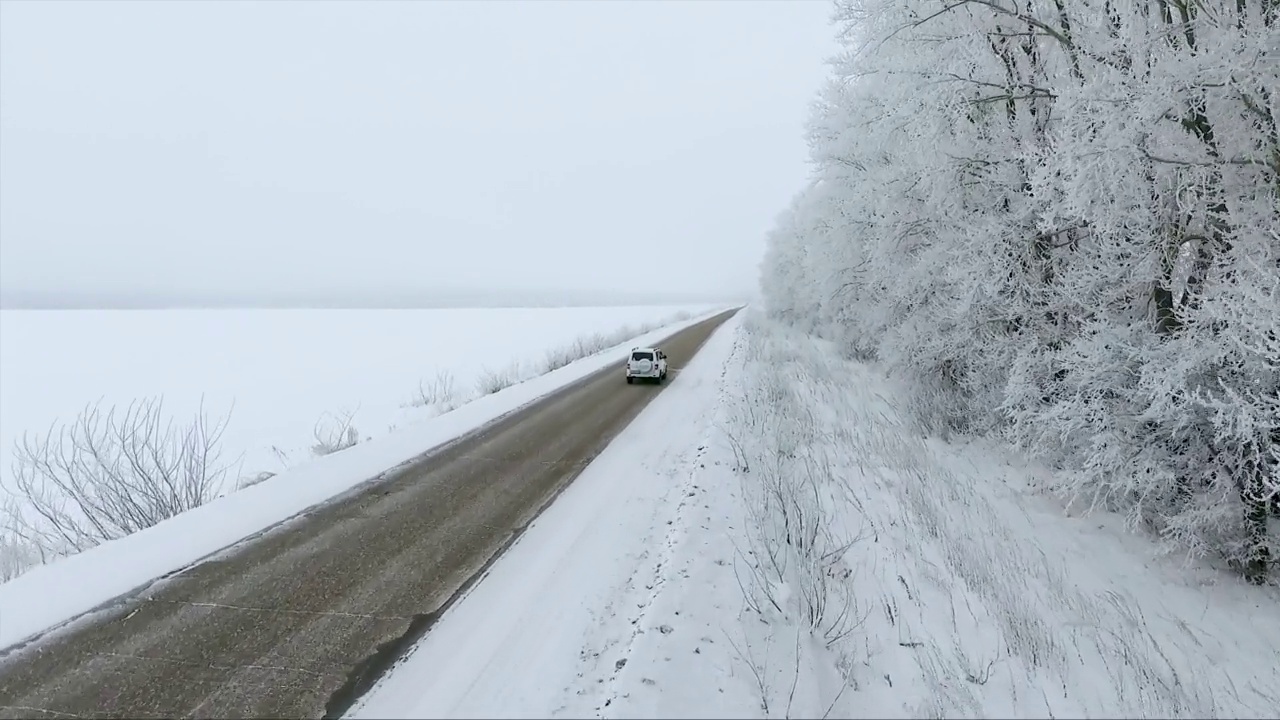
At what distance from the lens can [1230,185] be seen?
6.24m

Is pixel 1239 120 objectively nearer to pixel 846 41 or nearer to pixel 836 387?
pixel 846 41

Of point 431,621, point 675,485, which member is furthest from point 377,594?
point 675,485

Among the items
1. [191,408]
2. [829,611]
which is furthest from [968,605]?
[191,408]

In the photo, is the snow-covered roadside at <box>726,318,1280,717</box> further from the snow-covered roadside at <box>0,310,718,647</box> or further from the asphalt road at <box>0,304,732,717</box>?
the snow-covered roadside at <box>0,310,718,647</box>

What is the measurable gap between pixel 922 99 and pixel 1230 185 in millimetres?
3900

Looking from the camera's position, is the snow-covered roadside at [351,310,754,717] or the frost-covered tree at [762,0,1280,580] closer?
the snow-covered roadside at [351,310,754,717]

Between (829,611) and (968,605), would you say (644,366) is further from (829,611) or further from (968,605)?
(968,605)

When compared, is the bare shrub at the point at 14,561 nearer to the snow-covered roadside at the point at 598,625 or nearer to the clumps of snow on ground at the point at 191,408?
the clumps of snow on ground at the point at 191,408

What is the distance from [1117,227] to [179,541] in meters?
12.0

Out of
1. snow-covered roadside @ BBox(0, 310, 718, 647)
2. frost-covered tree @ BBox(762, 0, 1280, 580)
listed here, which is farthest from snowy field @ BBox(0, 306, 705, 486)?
frost-covered tree @ BBox(762, 0, 1280, 580)

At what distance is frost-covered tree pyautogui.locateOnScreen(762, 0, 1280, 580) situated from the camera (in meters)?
5.80

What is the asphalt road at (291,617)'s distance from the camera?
159 inches

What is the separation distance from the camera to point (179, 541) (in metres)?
6.65

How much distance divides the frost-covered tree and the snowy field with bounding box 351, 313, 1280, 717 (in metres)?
1.09
